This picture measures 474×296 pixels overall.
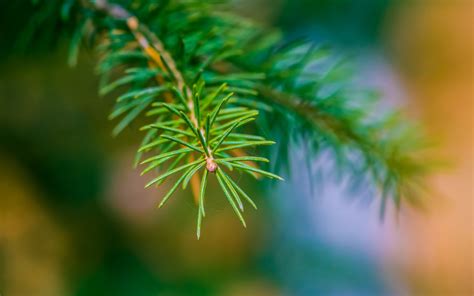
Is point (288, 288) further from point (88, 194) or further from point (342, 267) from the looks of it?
point (88, 194)

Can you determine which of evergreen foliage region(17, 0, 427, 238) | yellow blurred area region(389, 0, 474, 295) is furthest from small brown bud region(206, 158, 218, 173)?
yellow blurred area region(389, 0, 474, 295)

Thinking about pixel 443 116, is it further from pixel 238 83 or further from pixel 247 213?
pixel 238 83

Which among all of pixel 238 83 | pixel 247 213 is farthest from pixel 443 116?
pixel 238 83

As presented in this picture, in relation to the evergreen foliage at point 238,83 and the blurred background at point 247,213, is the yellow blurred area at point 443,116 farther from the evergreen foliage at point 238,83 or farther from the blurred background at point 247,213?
the evergreen foliage at point 238,83

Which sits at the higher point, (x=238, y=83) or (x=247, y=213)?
(x=238, y=83)

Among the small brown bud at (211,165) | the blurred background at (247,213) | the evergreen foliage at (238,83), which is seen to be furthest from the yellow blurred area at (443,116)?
the small brown bud at (211,165)


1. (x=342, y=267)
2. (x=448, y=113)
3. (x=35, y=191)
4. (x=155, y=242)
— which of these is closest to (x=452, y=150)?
(x=448, y=113)

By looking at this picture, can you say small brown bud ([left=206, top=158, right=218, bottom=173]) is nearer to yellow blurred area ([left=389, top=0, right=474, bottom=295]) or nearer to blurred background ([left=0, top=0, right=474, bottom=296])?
blurred background ([left=0, top=0, right=474, bottom=296])
